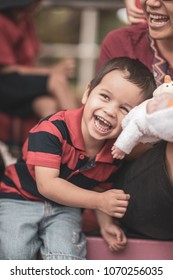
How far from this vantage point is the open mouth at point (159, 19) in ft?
4.68

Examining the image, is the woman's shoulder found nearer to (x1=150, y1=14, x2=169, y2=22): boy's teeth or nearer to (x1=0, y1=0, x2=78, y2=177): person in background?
(x1=150, y1=14, x2=169, y2=22): boy's teeth

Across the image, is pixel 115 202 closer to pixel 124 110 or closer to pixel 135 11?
pixel 124 110

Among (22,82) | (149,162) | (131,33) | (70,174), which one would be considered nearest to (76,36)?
(22,82)

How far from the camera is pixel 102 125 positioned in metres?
1.36

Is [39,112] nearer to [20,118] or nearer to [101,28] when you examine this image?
[20,118]

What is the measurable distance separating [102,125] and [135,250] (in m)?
0.34

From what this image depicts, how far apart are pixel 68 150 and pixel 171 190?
0.30 meters

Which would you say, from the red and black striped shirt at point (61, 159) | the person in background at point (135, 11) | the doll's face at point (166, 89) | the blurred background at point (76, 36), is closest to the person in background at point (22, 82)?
the person in background at point (135, 11)

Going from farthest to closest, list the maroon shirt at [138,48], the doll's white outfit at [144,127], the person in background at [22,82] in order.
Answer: the person in background at [22,82] < the maroon shirt at [138,48] < the doll's white outfit at [144,127]

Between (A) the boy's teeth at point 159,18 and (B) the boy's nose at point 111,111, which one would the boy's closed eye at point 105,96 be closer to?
(B) the boy's nose at point 111,111

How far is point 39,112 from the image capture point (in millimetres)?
2479

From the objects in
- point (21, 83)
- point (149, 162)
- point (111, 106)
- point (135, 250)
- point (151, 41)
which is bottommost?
point (135, 250)

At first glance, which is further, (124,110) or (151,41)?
(151,41)

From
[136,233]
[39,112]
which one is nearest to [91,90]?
[136,233]
